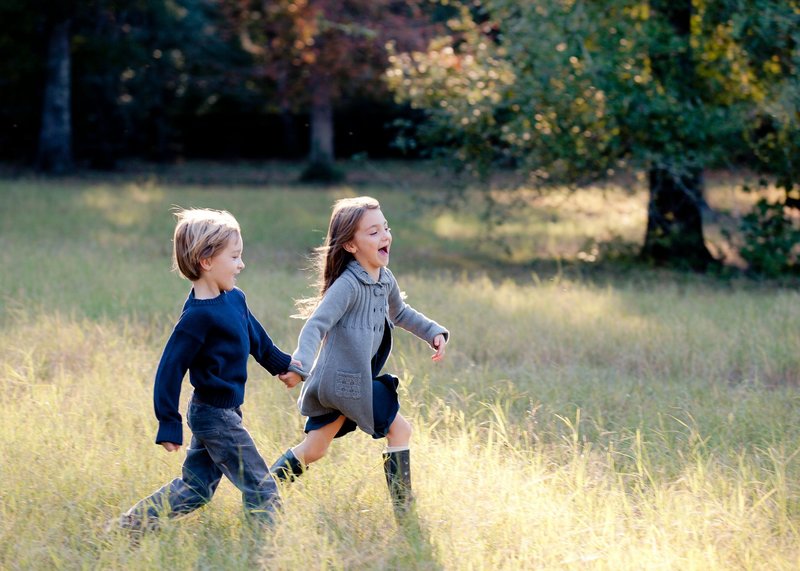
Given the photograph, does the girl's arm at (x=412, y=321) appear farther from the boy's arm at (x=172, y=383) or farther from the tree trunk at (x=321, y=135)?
the tree trunk at (x=321, y=135)

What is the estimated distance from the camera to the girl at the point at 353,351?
4258 millimetres

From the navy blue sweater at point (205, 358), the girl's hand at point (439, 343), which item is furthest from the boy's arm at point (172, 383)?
the girl's hand at point (439, 343)

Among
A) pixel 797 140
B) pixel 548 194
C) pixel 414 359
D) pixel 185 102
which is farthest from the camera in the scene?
pixel 185 102

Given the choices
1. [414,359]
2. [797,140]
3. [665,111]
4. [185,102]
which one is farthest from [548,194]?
[185,102]

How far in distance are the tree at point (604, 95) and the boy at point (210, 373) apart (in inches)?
273

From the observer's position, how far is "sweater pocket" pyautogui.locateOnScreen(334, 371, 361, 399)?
4250 millimetres

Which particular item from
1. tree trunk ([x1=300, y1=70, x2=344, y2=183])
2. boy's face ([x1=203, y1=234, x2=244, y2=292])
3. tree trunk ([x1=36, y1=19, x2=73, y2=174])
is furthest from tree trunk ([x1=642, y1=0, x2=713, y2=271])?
tree trunk ([x1=36, y1=19, x2=73, y2=174])

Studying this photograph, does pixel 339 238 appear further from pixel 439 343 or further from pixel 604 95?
pixel 604 95

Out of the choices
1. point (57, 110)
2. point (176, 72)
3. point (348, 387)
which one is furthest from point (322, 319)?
point (176, 72)

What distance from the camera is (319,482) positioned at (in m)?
4.52

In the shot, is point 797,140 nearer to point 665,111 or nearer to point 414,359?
point 665,111

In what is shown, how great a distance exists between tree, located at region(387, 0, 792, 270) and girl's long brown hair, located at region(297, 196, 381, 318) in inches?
252

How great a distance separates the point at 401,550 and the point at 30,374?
307cm

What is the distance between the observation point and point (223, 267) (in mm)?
4094
